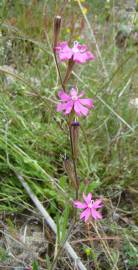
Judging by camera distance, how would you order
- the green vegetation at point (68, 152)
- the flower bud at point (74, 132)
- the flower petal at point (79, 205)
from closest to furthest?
the flower bud at point (74, 132)
the flower petal at point (79, 205)
the green vegetation at point (68, 152)

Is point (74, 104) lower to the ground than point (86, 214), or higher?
higher

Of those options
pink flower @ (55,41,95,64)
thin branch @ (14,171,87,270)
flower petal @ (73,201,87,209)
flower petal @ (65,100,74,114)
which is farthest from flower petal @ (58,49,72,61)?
thin branch @ (14,171,87,270)

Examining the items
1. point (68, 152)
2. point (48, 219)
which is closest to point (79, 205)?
point (48, 219)

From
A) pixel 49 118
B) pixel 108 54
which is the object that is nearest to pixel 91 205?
pixel 49 118

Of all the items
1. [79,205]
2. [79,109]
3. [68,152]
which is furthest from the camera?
[68,152]

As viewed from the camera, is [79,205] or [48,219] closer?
[79,205]

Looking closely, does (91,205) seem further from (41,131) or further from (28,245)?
(41,131)

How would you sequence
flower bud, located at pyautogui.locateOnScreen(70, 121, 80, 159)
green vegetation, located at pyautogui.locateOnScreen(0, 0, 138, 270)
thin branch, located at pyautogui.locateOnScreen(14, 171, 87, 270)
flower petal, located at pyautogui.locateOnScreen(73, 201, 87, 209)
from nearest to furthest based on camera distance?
flower bud, located at pyautogui.locateOnScreen(70, 121, 80, 159) < flower petal, located at pyautogui.locateOnScreen(73, 201, 87, 209) < thin branch, located at pyautogui.locateOnScreen(14, 171, 87, 270) < green vegetation, located at pyautogui.locateOnScreen(0, 0, 138, 270)

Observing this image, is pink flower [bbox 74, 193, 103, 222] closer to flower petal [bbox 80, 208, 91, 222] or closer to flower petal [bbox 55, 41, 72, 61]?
flower petal [bbox 80, 208, 91, 222]

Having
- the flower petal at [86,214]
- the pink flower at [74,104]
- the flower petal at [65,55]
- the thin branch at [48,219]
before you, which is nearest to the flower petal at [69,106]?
the pink flower at [74,104]

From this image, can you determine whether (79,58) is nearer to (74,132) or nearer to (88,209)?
(74,132)

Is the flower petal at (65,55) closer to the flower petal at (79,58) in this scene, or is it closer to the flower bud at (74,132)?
the flower petal at (79,58)
